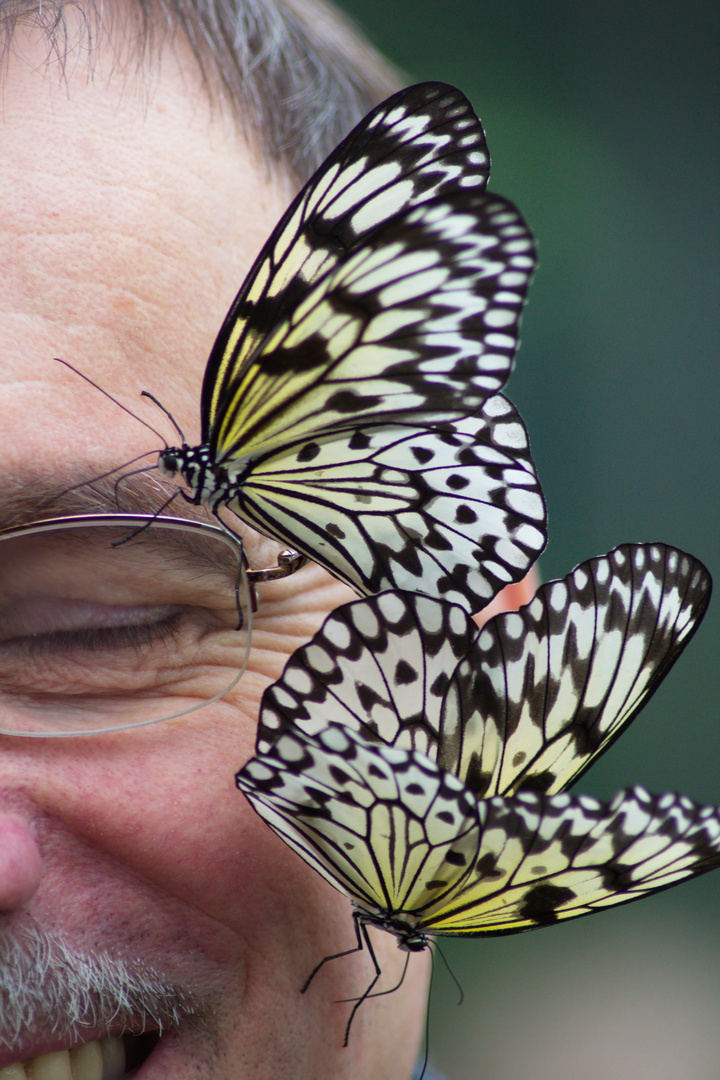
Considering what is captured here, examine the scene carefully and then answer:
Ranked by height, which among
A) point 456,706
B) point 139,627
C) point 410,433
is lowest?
point 139,627

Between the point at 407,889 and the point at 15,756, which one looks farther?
the point at 15,756

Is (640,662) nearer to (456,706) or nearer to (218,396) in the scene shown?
(456,706)

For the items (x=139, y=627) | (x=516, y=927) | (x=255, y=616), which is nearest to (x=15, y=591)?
(x=139, y=627)

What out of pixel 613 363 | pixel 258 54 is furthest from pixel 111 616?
pixel 613 363

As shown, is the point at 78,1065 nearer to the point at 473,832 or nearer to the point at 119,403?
the point at 473,832

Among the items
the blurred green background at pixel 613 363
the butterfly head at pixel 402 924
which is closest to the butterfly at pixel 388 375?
the butterfly head at pixel 402 924

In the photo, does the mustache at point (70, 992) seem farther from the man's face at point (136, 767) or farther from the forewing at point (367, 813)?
the forewing at point (367, 813)
